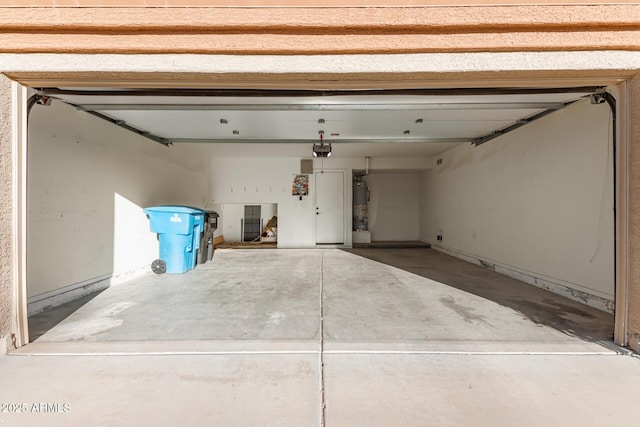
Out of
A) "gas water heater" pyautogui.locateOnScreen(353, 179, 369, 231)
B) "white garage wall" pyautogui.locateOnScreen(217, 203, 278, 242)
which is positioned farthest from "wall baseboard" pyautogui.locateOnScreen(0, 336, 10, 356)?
"gas water heater" pyautogui.locateOnScreen(353, 179, 369, 231)

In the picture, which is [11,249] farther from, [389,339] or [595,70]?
[595,70]

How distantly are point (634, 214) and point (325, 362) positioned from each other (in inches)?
93.6

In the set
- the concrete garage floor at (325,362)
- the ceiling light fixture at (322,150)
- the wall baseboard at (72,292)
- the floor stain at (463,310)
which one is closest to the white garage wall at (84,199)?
the wall baseboard at (72,292)

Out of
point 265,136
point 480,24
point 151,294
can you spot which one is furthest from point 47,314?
point 480,24

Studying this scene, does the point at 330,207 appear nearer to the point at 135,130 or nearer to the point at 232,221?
the point at 232,221

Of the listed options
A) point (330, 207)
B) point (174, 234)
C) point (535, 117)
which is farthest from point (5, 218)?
point (330, 207)

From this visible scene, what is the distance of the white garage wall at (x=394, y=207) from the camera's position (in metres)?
8.20

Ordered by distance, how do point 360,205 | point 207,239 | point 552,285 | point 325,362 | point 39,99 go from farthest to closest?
point 360,205, point 207,239, point 552,285, point 39,99, point 325,362

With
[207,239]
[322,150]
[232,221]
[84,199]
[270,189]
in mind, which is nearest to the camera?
[84,199]

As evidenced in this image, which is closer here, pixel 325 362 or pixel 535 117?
pixel 325 362

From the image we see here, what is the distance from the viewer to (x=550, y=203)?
330cm

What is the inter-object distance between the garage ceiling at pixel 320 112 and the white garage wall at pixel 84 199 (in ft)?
0.95

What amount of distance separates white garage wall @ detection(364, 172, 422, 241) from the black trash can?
4.98 meters

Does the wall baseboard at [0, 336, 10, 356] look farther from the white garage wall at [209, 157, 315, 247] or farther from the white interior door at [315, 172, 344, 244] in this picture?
the white interior door at [315, 172, 344, 244]
